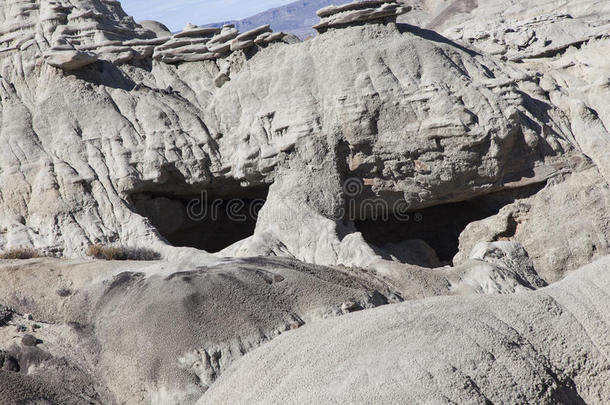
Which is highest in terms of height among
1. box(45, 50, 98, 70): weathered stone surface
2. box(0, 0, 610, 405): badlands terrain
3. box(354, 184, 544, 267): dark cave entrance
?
box(45, 50, 98, 70): weathered stone surface

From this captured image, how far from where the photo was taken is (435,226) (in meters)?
16.7

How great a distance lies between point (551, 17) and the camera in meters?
27.4

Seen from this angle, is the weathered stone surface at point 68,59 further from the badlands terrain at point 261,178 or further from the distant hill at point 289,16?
the distant hill at point 289,16

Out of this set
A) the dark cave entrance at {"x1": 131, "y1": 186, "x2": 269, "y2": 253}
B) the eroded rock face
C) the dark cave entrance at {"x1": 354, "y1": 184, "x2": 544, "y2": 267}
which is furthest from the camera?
the dark cave entrance at {"x1": 354, "y1": 184, "x2": 544, "y2": 267}

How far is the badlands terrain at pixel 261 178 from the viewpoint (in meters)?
9.16

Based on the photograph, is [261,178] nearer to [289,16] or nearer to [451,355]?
[451,355]

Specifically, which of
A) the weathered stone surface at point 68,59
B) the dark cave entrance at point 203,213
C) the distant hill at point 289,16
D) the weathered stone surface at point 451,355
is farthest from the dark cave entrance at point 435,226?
the distant hill at point 289,16

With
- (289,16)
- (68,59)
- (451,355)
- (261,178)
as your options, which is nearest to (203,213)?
(261,178)

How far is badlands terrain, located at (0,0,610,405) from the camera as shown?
360 inches

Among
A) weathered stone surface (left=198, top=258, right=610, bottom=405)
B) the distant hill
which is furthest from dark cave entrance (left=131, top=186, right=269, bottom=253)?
the distant hill

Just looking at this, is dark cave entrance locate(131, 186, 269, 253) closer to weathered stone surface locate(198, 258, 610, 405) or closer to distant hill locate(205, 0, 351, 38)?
weathered stone surface locate(198, 258, 610, 405)

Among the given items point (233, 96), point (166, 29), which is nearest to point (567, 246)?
point (233, 96)

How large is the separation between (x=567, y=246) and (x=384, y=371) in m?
9.46

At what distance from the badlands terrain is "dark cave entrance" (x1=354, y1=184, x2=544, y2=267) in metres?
0.04
